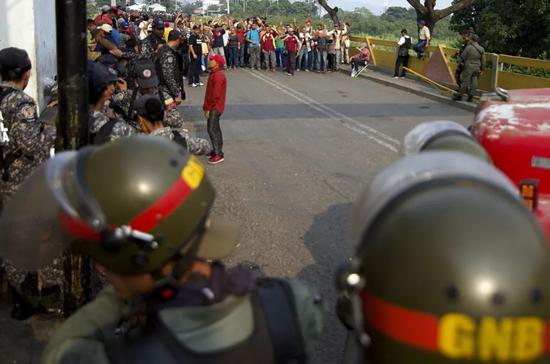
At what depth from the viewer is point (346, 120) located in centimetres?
1395

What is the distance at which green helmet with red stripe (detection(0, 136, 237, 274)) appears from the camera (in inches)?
65.8

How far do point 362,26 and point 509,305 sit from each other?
293 feet

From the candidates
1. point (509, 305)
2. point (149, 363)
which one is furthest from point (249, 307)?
point (509, 305)

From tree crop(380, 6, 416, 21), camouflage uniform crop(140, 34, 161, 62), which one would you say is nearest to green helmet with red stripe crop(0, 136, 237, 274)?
camouflage uniform crop(140, 34, 161, 62)

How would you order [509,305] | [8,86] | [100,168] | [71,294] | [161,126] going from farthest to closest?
[161,126], [8,86], [71,294], [100,168], [509,305]

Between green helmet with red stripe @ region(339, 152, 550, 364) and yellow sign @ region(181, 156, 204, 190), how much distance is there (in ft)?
1.71

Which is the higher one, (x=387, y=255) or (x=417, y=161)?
(x=417, y=161)

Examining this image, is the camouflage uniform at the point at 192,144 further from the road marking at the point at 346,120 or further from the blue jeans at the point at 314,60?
the blue jeans at the point at 314,60

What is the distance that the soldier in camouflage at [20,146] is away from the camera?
4.24 meters

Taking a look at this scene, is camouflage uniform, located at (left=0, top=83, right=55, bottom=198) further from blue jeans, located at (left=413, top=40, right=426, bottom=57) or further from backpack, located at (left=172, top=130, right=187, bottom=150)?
blue jeans, located at (left=413, top=40, right=426, bottom=57)

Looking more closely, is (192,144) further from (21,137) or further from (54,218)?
(54,218)

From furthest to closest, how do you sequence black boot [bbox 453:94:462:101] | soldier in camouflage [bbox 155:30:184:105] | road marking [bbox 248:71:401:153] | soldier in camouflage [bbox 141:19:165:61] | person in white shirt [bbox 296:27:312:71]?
person in white shirt [bbox 296:27:312:71] < black boot [bbox 453:94:462:101] < road marking [bbox 248:71:401:153] < soldier in camouflage [bbox 141:19:165:61] < soldier in camouflage [bbox 155:30:184:105]

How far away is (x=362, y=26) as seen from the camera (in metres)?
87.7

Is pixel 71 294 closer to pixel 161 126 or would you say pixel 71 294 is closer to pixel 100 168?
pixel 161 126
